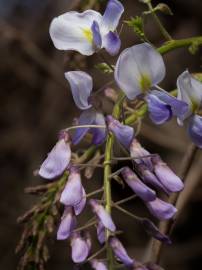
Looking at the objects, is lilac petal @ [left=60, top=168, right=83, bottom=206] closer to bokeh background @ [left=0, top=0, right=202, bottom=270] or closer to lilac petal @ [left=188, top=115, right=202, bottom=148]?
lilac petal @ [left=188, top=115, right=202, bottom=148]

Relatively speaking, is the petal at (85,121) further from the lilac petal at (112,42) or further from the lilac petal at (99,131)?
the lilac petal at (112,42)

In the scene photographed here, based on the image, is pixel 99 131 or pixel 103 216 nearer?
pixel 103 216

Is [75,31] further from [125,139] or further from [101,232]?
[101,232]

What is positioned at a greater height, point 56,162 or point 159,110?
point 159,110

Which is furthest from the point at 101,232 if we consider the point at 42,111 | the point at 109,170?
the point at 42,111

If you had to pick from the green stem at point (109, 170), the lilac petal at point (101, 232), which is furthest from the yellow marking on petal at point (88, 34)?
the lilac petal at point (101, 232)

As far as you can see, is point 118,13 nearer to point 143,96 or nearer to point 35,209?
point 143,96
